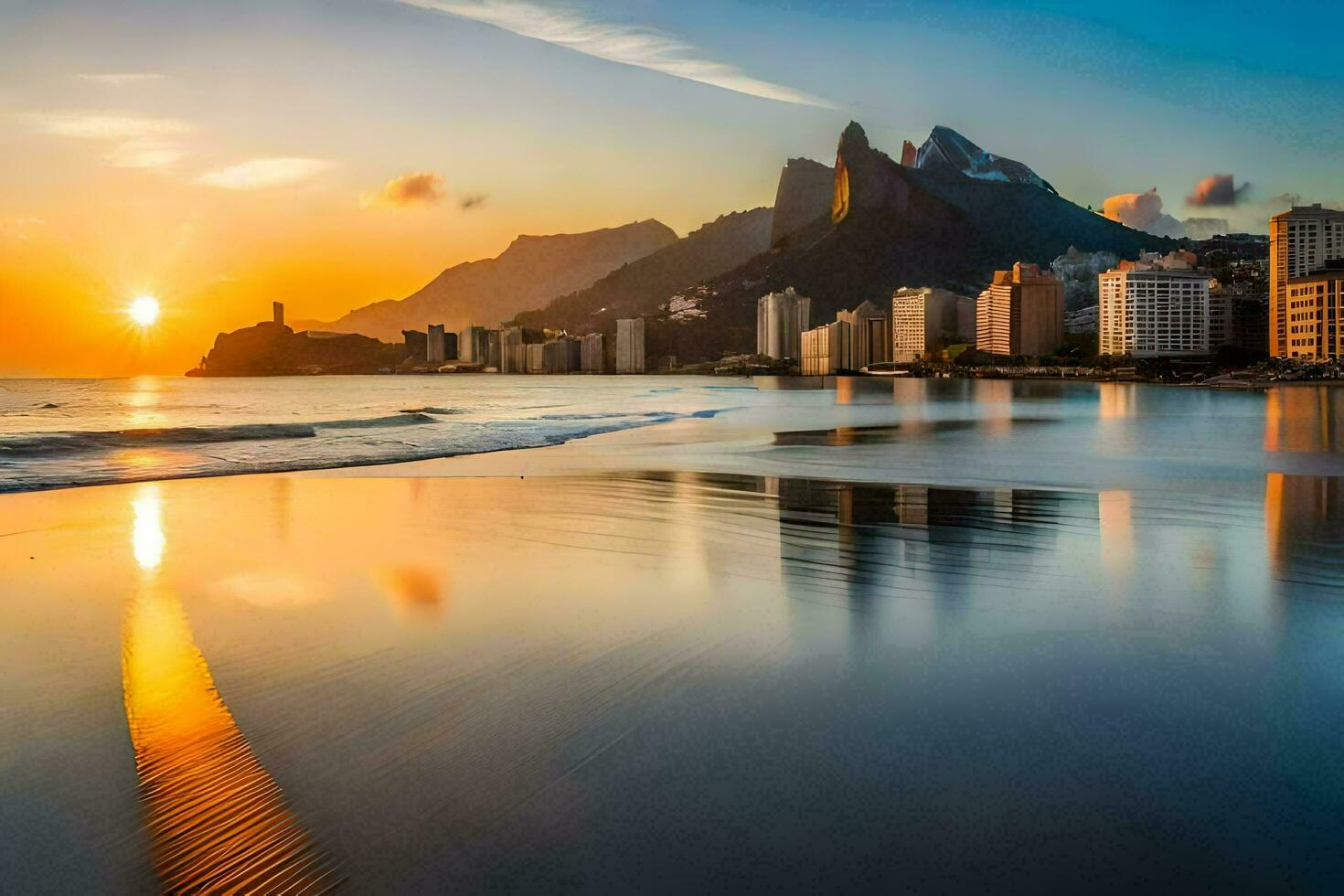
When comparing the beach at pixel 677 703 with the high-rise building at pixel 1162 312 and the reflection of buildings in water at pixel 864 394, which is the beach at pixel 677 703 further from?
the high-rise building at pixel 1162 312

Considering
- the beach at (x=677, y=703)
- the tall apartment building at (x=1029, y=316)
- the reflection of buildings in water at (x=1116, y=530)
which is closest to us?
the beach at (x=677, y=703)

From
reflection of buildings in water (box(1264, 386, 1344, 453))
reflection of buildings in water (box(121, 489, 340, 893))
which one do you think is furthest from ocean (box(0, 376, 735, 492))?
reflection of buildings in water (box(1264, 386, 1344, 453))

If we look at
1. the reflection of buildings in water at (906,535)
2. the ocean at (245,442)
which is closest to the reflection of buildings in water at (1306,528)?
the reflection of buildings in water at (906,535)

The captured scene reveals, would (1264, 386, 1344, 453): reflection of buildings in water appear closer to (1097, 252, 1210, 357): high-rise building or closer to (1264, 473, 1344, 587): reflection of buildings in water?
(1264, 473, 1344, 587): reflection of buildings in water

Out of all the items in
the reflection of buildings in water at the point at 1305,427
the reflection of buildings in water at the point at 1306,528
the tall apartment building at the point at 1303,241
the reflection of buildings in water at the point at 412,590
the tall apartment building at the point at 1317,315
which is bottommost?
the reflection of buildings in water at the point at 1306,528

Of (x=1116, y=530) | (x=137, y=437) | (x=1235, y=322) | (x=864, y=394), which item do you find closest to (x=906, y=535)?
(x=1116, y=530)

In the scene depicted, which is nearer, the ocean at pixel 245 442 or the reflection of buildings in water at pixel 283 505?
the reflection of buildings in water at pixel 283 505
